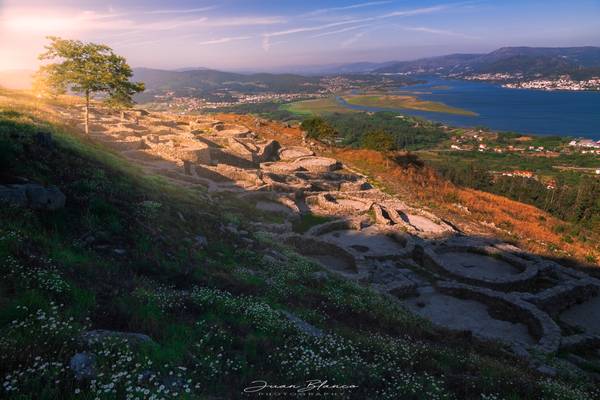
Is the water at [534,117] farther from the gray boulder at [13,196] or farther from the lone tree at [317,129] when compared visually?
the gray boulder at [13,196]

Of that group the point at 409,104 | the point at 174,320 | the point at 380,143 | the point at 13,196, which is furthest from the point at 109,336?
the point at 409,104

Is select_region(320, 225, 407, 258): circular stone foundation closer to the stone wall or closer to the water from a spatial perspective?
the stone wall

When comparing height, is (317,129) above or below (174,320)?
above

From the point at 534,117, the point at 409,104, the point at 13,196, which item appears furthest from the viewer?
the point at 409,104

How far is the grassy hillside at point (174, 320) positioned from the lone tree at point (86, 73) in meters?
10.9

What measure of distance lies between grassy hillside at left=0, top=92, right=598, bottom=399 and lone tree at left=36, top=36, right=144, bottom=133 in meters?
10.9

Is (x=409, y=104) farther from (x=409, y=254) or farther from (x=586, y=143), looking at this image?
(x=409, y=254)

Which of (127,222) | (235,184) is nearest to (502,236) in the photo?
(235,184)

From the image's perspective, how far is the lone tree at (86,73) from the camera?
20.4 metres

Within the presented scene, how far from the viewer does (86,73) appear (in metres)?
21.5

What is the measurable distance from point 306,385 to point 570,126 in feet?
544

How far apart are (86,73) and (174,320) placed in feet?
66.9

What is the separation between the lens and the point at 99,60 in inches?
855

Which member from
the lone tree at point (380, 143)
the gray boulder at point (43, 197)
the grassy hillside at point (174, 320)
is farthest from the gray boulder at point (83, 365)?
the lone tree at point (380, 143)
